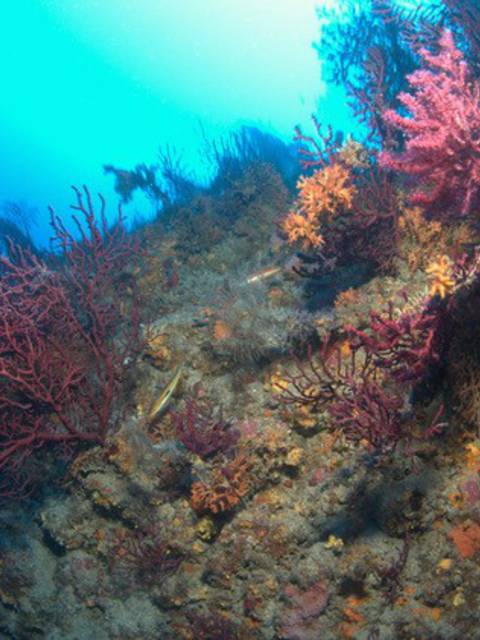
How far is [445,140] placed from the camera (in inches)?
124

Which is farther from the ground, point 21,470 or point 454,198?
point 454,198

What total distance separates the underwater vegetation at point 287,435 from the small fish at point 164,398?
0.04m

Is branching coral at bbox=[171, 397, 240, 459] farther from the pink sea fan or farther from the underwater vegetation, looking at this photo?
the pink sea fan

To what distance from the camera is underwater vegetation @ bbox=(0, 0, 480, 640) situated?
3.34 m

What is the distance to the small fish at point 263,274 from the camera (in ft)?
21.4

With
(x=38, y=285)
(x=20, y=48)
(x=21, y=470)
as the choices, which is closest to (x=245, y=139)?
(x=38, y=285)

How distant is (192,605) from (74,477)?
2056 mm

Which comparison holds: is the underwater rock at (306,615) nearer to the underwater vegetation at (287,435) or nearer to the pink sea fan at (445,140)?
the underwater vegetation at (287,435)

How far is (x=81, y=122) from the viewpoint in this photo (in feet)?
315

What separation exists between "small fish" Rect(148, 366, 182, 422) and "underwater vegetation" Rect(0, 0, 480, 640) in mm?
35

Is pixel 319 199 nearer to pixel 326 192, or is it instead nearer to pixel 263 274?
pixel 326 192

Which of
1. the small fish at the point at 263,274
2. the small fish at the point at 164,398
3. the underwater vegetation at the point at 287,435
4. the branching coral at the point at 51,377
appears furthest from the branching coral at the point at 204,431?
the small fish at the point at 263,274

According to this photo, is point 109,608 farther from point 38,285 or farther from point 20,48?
point 20,48

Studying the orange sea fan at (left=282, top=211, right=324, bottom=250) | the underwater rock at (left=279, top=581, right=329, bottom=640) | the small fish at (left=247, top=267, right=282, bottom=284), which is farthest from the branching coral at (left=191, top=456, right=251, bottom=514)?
the small fish at (left=247, top=267, right=282, bottom=284)
